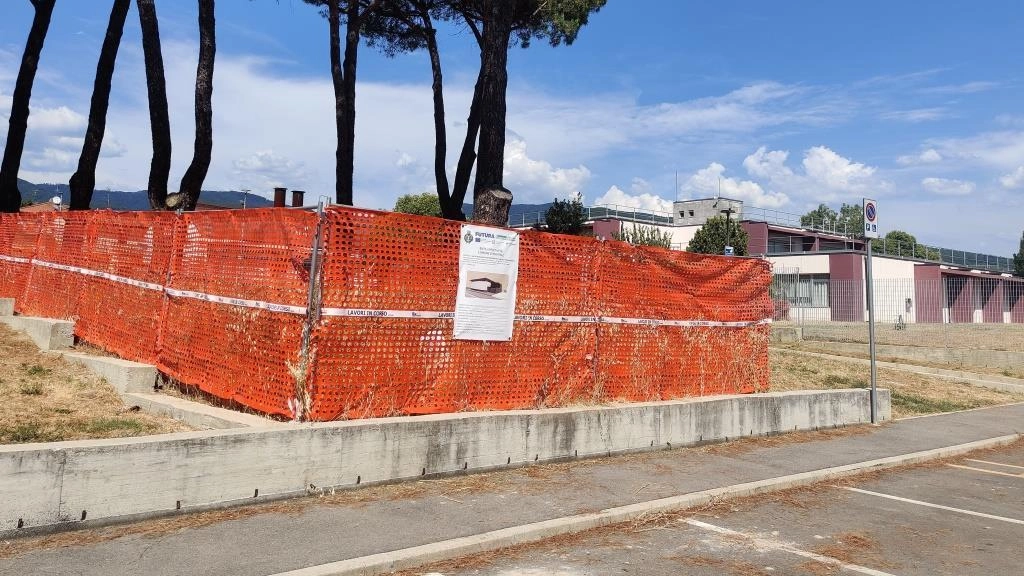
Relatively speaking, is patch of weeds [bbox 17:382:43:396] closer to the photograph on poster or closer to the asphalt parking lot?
the photograph on poster

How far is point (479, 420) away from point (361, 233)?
2.09 metres

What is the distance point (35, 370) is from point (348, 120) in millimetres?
10778

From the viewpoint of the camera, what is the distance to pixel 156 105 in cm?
1337

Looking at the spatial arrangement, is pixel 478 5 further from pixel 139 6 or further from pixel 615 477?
pixel 615 477

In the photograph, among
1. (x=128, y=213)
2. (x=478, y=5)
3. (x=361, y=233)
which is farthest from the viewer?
(x=478, y=5)

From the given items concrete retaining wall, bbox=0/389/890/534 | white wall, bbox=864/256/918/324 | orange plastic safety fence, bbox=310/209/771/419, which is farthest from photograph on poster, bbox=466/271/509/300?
white wall, bbox=864/256/918/324

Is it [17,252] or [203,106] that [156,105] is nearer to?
[203,106]

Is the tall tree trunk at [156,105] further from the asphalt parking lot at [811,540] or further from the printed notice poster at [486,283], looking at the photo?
the asphalt parking lot at [811,540]

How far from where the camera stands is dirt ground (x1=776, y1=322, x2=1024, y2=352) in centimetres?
2433

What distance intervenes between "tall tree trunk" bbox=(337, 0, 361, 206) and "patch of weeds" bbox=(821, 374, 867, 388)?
36.1ft

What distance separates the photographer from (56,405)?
23.3ft

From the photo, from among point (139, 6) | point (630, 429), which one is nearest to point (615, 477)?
point (630, 429)

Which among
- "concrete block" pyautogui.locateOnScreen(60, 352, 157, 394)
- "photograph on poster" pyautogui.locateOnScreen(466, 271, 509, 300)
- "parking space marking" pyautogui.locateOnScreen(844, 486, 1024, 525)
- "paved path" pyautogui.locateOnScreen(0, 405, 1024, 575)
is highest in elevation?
"photograph on poster" pyautogui.locateOnScreen(466, 271, 509, 300)

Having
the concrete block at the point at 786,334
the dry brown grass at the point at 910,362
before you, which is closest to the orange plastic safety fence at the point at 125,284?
the dry brown grass at the point at 910,362
